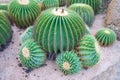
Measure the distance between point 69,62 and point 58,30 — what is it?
1.31ft

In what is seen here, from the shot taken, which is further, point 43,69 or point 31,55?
point 43,69

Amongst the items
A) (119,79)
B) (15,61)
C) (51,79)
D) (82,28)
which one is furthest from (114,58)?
(15,61)

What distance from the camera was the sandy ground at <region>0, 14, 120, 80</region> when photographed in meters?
3.33

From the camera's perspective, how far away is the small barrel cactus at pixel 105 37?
12.4ft

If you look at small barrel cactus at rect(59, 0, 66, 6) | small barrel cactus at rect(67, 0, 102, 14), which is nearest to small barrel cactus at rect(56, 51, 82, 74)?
small barrel cactus at rect(67, 0, 102, 14)

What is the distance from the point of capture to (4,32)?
358 cm

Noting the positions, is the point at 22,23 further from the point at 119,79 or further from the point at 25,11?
the point at 119,79

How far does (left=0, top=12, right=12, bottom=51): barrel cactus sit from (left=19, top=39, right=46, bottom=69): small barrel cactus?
391 mm

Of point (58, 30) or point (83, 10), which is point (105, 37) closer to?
point (83, 10)

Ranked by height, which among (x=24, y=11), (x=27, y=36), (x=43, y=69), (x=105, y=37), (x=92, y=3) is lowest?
(x=43, y=69)

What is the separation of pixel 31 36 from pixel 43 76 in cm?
56

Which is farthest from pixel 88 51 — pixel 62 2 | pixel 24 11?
pixel 62 2

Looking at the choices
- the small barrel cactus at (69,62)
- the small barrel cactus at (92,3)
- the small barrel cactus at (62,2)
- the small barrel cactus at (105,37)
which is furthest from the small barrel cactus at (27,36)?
the small barrel cactus at (62,2)

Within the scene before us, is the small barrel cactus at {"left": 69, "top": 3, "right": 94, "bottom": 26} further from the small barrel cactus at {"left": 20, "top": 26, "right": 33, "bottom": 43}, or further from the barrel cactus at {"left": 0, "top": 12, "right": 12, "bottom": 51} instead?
the barrel cactus at {"left": 0, "top": 12, "right": 12, "bottom": 51}
